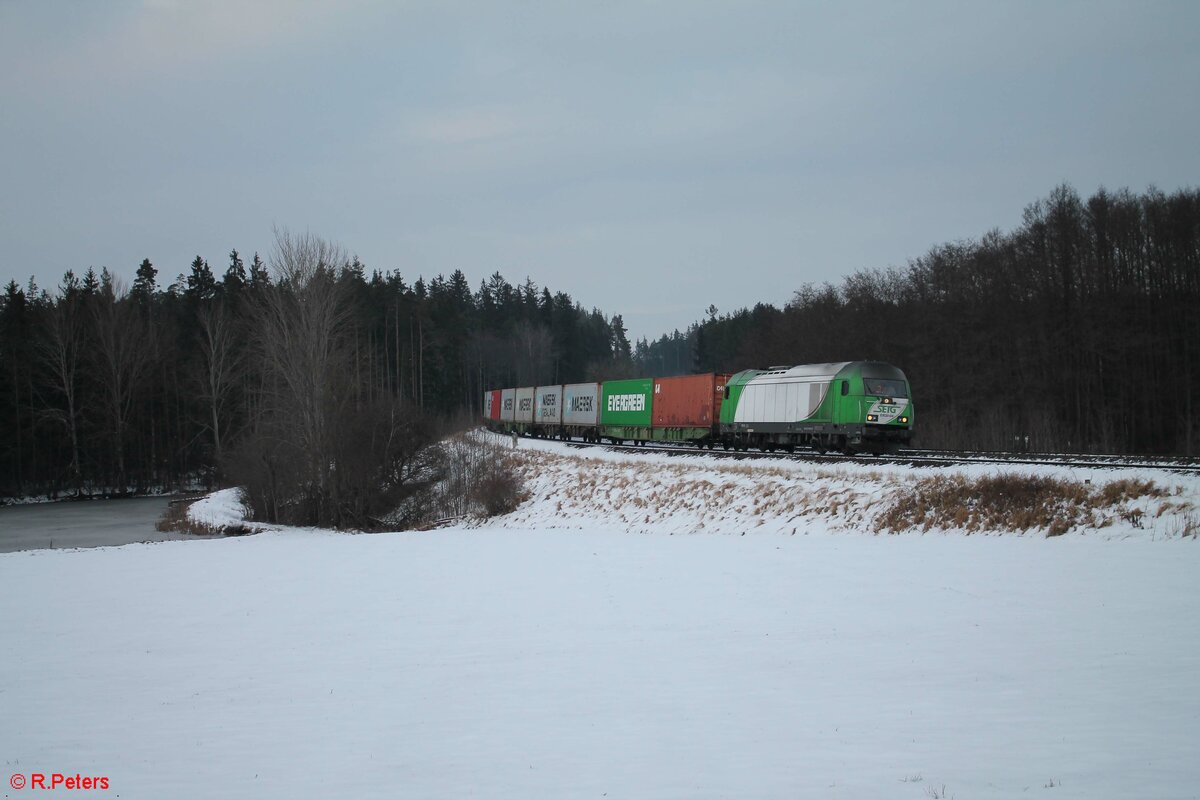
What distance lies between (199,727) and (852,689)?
6130mm

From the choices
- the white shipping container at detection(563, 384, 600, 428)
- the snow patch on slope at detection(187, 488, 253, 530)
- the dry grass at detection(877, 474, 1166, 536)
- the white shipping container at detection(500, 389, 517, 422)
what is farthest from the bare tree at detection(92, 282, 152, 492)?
the dry grass at detection(877, 474, 1166, 536)

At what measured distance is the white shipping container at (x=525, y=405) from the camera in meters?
62.2

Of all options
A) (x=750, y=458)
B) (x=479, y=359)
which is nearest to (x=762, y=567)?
(x=750, y=458)

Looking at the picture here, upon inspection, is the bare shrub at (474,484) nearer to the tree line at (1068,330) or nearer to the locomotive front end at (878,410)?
the locomotive front end at (878,410)

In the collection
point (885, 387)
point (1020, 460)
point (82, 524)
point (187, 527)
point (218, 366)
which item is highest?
point (218, 366)

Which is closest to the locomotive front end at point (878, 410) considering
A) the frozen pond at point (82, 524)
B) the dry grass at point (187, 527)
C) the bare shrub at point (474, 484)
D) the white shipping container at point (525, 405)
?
the bare shrub at point (474, 484)

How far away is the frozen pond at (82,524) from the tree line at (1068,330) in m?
32.1

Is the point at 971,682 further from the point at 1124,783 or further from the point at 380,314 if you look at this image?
the point at 380,314

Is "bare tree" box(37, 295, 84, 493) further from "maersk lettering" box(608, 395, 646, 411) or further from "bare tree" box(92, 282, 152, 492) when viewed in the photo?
"maersk lettering" box(608, 395, 646, 411)

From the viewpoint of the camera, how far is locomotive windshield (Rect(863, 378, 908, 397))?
95.3 feet

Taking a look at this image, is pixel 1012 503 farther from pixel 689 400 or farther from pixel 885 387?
pixel 689 400

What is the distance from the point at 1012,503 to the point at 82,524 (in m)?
38.9

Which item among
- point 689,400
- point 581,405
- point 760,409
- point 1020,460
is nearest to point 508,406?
point 581,405

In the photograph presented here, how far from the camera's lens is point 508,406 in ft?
224
